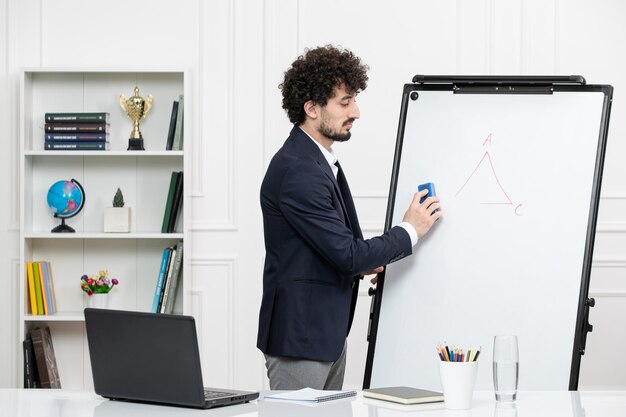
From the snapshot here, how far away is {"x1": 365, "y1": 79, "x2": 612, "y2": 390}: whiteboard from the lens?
263 centimetres

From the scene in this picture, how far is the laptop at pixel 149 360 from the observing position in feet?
5.74

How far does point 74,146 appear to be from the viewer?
404 centimetres

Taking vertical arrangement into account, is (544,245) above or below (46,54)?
below

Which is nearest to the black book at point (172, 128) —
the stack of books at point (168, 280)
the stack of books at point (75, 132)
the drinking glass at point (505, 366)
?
the stack of books at point (75, 132)

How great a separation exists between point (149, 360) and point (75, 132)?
8.20 feet

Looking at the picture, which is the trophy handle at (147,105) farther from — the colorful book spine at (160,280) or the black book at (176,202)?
the colorful book spine at (160,280)

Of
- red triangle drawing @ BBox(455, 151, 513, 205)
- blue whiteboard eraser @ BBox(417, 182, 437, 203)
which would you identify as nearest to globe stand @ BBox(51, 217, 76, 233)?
blue whiteboard eraser @ BBox(417, 182, 437, 203)

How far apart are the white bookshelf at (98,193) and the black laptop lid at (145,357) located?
7.50 feet

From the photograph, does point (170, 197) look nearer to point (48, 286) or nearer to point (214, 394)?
point (48, 286)

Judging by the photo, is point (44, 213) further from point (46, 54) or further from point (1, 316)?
point (46, 54)

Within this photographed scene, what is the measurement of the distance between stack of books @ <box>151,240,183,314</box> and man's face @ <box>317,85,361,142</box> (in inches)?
64.8

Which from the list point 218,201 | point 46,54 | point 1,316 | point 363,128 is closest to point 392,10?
point 363,128

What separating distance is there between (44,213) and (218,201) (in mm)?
887

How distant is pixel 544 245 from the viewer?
8.73ft
